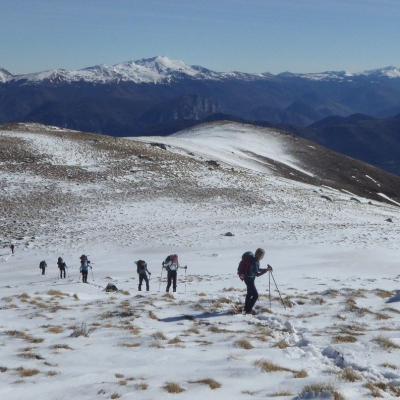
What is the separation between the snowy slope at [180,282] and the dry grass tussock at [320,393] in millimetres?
34

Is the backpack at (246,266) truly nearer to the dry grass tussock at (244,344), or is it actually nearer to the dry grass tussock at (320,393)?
the dry grass tussock at (244,344)

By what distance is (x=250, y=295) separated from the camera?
15.1 meters

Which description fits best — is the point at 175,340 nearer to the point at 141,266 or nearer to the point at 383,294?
the point at 383,294

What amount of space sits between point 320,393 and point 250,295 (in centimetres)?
713

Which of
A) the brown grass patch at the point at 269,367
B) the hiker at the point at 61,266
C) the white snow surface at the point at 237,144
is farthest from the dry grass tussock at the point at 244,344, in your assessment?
the white snow surface at the point at 237,144

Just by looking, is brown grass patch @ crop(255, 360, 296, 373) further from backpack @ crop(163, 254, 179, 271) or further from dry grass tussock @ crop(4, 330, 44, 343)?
backpack @ crop(163, 254, 179, 271)

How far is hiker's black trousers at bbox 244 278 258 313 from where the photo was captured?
15031 millimetres

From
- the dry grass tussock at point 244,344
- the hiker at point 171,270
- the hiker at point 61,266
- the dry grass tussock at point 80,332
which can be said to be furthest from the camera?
the hiker at point 61,266

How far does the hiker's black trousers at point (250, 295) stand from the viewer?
1503cm

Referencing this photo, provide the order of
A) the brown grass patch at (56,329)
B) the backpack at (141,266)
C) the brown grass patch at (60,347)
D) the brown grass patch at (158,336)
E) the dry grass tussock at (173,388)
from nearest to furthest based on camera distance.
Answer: the dry grass tussock at (173,388)
the brown grass patch at (60,347)
the brown grass patch at (158,336)
the brown grass patch at (56,329)
the backpack at (141,266)

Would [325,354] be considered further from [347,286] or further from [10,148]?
[10,148]

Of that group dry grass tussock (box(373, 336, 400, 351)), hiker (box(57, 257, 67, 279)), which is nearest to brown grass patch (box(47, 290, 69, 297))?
hiker (box(57, 257, 67, 279))

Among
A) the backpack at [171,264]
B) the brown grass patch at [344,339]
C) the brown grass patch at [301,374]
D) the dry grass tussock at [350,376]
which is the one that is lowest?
the brown grass patch at [344,339]

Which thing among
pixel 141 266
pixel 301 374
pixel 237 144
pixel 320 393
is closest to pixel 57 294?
pixel 141 266
